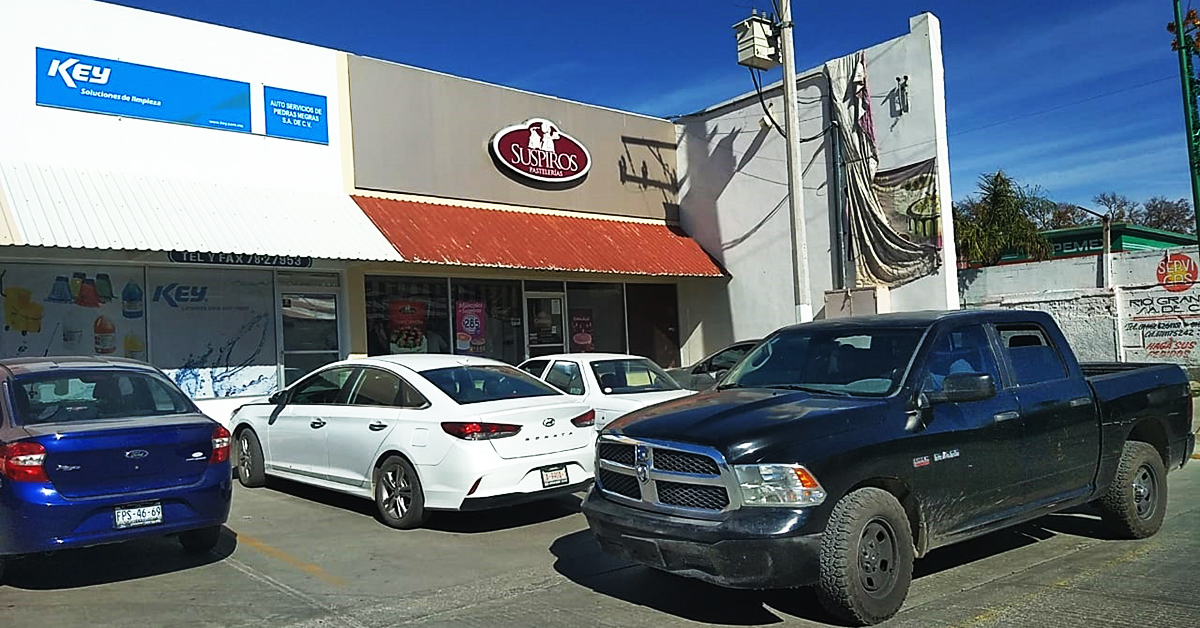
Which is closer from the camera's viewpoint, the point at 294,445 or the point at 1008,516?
the point at 1008,516

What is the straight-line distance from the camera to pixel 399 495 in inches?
337

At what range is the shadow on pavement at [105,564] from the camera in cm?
692

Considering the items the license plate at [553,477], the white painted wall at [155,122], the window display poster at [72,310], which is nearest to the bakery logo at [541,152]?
the white painted wall at [155,122]

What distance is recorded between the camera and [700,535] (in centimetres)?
530

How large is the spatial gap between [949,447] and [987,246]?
28293 millimetres

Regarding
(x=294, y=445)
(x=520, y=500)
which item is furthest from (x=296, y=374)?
(x=520, y=500)

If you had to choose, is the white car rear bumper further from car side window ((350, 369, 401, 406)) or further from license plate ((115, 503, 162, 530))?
license plate ((115, 503, 162, 530))

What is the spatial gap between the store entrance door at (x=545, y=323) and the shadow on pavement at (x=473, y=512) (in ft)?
25.3

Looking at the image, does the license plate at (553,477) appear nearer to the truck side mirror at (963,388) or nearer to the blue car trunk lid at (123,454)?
the blue car trunk lid at (123,454)

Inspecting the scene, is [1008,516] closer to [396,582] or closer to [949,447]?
[949,447]

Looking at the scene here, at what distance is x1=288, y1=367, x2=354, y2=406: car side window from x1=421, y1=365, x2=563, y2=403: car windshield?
1.18 m

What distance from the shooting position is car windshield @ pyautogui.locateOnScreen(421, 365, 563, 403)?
8.73m

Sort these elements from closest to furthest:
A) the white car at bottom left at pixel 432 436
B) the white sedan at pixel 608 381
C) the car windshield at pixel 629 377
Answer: the white car at bottom left at pixel 432 436, the white sedan at pixel 608 381, the car windshield at pixel 629 377

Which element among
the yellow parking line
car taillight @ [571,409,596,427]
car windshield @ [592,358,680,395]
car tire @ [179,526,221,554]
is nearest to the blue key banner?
car windshield @ [592,358,680,395]
